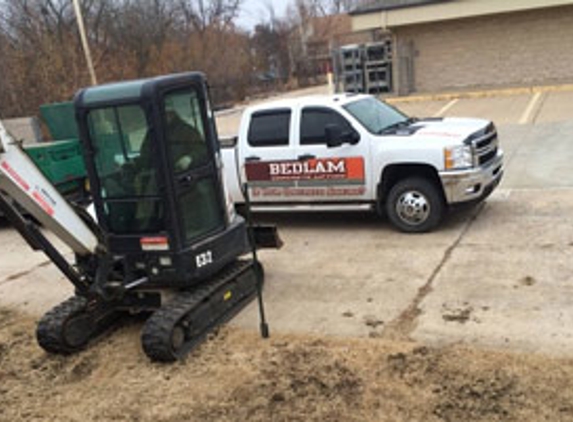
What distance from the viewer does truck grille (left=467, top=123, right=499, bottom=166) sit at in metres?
8.55

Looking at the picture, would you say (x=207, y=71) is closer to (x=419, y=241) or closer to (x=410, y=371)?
(x=419, y=241)

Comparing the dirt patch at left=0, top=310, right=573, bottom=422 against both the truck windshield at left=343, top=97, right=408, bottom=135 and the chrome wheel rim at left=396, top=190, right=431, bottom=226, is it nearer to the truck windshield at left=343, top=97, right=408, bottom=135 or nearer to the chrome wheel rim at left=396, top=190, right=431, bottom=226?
the chrome wheel rim at left=396, top=190, right=431, bottom=226

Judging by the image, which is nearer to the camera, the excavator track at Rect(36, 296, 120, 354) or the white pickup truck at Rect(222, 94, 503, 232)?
the excavator track at Rect(36, 296, 120, 354)

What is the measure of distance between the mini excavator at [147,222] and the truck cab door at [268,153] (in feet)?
9.83

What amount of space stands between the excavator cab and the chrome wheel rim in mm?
3191

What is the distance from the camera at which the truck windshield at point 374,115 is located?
9195 mm

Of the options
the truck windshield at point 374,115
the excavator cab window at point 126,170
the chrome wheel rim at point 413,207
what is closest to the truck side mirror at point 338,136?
the truck windshield at point 374,115

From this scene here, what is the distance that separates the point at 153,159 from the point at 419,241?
4.02 metres

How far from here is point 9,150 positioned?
5.26 meters

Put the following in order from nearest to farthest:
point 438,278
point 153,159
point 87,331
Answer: point 153,159
point 87,331
point 438,278

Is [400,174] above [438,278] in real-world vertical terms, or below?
above

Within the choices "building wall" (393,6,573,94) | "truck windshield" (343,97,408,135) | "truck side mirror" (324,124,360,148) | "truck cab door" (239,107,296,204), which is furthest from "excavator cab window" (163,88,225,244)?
"building wall" (393,6,573,94)

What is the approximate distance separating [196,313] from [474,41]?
68.9 feet

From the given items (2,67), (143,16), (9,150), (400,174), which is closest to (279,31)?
(143,16)
